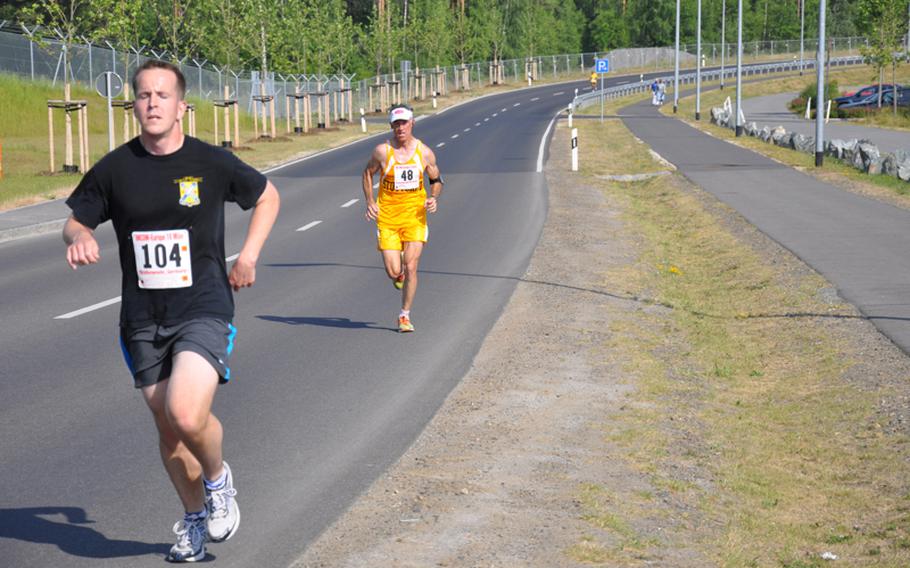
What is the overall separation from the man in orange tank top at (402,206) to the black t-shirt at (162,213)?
641 cm

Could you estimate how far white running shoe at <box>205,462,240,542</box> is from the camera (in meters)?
5.48

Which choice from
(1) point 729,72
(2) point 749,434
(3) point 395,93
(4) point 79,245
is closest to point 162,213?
(4) point 79,245

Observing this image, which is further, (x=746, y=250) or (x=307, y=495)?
(x=746, y=250)

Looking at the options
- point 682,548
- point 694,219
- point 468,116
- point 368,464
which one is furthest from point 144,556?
point 468,116

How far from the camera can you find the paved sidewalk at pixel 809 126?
4556cm

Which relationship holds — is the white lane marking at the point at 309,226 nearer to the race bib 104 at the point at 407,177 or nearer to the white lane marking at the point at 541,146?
the race bib 104 at the point at 407,177

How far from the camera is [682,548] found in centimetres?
588

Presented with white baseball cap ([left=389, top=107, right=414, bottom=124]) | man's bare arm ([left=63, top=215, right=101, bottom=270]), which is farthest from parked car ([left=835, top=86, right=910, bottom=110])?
man's bare arm ([left=63, top=215, right=101, bottom=270])

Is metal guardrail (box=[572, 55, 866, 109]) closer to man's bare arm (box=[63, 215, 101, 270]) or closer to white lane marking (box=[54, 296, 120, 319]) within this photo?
white lane marking (box=[54, 296, 120, 319])

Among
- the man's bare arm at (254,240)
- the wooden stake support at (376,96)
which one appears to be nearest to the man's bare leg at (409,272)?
the man's bare arm at (254,240)

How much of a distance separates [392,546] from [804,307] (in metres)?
8.58

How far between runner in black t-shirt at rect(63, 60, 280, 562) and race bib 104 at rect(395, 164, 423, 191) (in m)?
6.43

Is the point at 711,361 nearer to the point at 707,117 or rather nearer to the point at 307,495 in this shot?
the point at 307,495

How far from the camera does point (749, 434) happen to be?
8.52m
